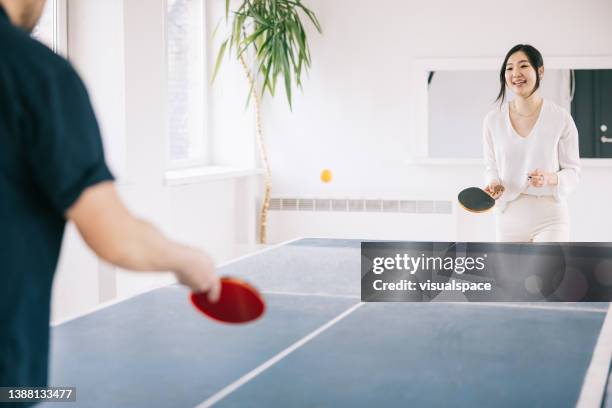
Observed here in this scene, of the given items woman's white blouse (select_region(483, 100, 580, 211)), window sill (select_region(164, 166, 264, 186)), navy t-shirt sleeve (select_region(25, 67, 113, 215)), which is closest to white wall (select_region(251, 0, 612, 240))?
window sill (select_region(164, 166, 264, 186))

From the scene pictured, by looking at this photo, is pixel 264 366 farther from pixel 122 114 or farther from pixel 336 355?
pixel 122 114

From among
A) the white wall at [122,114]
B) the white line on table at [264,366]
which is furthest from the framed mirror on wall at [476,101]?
the white line on table at [264,366]

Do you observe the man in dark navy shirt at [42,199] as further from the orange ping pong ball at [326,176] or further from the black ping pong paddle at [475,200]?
the orange ping pong ball at [326,176]

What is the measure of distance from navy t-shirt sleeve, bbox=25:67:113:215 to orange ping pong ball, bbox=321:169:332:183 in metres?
5.42

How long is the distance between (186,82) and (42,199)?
526 cm

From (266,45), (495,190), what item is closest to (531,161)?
(495,190)

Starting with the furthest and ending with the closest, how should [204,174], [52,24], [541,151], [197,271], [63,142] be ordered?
[204,174], [52,24], [541,151], [197,271], [63,142]

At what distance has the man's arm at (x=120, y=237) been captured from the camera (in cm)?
85

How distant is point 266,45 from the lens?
5.63 metres

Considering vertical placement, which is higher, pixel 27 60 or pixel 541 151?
pixel 27 60

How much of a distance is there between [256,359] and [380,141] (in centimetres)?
467

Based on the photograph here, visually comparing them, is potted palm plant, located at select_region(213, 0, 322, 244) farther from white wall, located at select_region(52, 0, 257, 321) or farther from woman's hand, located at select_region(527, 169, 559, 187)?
woman's hand, located at select_region(527, 169, 559, 187)

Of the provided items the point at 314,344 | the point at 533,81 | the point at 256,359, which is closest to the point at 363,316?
the point at 314,344

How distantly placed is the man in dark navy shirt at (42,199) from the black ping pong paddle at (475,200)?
86.3 inches
